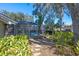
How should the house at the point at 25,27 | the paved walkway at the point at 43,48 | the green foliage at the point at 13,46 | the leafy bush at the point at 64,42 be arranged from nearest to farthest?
the green foliage at the point at 13,46 < the house at the point at 25,27 < the leafy bush at the point at 64,42 < the paved walkway at the point at 43,48

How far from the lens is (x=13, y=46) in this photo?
13.8ft

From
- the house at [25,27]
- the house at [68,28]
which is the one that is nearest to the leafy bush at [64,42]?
the house at [68,28]

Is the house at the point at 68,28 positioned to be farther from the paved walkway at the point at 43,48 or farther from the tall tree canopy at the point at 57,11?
the paved walkway at the point at 43,48

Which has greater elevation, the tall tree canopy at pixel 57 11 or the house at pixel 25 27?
the tall tree canopy at pixel 57 11

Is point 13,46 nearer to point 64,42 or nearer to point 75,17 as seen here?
point 64,42

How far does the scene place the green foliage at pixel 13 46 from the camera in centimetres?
389

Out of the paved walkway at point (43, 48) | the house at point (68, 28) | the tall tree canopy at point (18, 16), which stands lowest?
the paved walkway at point (43, 48)

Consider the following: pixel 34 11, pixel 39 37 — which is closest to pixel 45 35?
pixel 39 37

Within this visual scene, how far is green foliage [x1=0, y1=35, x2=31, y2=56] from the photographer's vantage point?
3889 millimetres

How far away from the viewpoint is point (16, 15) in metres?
4.40

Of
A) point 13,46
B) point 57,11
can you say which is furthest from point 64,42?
point 13,46

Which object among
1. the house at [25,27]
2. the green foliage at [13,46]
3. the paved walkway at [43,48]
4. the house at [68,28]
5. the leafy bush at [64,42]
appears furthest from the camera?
the paved walkway at [43,48]

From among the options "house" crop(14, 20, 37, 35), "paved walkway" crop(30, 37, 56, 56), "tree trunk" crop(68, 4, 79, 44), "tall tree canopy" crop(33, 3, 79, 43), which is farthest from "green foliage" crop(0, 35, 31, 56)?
"tree trunk" crop(68, 4, 79, 44)

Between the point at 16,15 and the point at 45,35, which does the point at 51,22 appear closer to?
the point at 45,35
